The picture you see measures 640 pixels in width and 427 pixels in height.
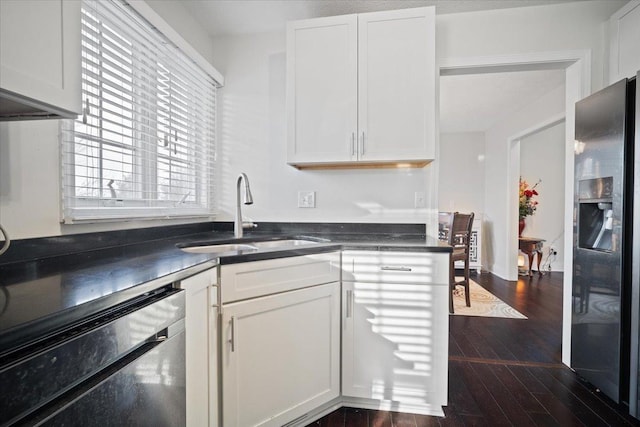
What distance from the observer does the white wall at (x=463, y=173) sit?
5.57 metres

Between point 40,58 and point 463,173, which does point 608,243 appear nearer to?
point 40,58

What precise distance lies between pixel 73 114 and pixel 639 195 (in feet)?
7.90

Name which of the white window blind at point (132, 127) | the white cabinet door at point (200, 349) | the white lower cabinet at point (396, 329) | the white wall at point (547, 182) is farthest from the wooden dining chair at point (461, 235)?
the white cabinet door at point (200, 349)

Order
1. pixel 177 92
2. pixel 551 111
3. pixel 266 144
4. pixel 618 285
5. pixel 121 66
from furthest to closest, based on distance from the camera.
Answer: pixel 551 111 < pixel 266 144 < pixel 177 92 < pixel 618 285 < pixel 121 66

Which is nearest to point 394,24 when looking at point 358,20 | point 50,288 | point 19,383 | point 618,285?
point 358,20

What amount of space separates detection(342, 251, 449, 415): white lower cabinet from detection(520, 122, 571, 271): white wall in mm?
4676

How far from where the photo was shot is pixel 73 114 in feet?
2.92

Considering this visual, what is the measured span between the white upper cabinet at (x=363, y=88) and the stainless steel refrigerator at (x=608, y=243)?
0.92m

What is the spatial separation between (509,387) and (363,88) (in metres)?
2.06

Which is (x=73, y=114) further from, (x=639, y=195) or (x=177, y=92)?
(x=639, y=195)

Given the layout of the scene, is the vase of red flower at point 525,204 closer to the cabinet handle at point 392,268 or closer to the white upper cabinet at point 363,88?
the white upper cabinet at point 363,88

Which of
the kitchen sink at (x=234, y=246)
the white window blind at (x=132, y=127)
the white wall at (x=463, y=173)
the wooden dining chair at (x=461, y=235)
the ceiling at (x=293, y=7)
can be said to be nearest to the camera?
the white window blind at (x=132, y=127)

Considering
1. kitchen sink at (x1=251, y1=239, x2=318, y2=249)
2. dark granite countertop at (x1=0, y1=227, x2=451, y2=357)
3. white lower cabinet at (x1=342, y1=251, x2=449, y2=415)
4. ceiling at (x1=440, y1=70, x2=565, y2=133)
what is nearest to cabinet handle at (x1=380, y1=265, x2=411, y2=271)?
white lower cabinet at (x1=342, y1=251, x2=449, y2=415)

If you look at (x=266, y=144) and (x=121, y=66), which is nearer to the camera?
(x=121, y=66)
